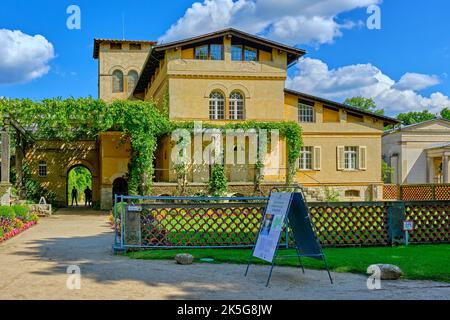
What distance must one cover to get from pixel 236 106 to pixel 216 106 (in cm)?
117

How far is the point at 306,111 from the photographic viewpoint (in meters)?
32.7

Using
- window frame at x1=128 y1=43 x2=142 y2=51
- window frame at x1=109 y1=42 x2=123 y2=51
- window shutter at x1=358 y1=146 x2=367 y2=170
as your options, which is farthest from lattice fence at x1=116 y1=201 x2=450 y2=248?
window frame at x1=109 y1=42 x2=123 y2=51

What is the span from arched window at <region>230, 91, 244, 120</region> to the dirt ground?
1903cm

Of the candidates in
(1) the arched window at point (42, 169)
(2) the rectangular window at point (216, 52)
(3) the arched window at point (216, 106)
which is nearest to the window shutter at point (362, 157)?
(3) the arched window at point (216, 106)

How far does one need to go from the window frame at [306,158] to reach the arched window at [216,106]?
18.5 feet

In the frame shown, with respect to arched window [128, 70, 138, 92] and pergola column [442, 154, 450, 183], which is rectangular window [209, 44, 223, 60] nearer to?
arched window [128, 70, 138, 92]

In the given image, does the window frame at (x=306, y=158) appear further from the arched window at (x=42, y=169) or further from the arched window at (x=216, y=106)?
the arched window at (x=42, y=169)

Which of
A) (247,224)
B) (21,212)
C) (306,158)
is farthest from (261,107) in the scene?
(247,224)

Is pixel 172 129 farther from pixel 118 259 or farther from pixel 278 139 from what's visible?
pixel 118 259

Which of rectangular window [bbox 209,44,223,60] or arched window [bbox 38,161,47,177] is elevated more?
rectangular window [bbox 209,44,223,60]

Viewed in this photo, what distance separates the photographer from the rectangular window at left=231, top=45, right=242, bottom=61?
30.5m

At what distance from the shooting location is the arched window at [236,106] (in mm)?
30812

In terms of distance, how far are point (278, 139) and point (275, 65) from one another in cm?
428

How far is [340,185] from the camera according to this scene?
107 feet
